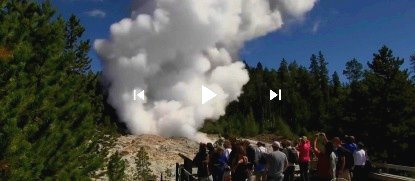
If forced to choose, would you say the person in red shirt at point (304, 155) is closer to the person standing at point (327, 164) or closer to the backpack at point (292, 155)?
the backpack at point (292, 155)

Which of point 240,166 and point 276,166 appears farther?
point 240,166

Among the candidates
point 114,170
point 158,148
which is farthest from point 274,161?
point 158,148

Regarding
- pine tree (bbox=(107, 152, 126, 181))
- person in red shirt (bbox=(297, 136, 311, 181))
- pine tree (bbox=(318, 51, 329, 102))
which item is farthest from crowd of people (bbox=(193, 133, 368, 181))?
pine tree (bbox=(318, 51, 329, 102))

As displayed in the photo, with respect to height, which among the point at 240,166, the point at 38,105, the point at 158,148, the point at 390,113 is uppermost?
the point at 390,113

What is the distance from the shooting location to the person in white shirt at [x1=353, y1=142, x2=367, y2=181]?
15547 mm

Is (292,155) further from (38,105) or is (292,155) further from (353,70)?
(353,70)

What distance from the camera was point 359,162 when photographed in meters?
15.6

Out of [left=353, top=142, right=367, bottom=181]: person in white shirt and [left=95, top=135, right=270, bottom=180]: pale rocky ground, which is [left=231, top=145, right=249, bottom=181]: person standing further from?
[left=95, top=135, right=270, bottom=180]: pale rocky ground

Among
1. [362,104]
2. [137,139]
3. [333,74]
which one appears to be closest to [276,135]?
[137,139]

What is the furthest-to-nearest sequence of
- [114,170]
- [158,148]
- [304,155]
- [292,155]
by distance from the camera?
[158,148] < [114,170] < [304,155] < [292,155]

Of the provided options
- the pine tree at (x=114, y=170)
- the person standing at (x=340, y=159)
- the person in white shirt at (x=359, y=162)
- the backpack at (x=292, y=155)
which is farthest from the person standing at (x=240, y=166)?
the pine tree at (x=114, y=170)

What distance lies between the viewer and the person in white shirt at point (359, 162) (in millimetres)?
15547

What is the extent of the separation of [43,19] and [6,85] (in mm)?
6298

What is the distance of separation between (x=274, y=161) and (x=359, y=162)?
4.02 m
